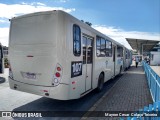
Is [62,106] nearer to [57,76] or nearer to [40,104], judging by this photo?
[40,104]

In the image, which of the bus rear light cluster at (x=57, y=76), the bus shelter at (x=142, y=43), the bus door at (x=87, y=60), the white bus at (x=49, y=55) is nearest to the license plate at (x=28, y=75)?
the white bus at (x=49, y=55)

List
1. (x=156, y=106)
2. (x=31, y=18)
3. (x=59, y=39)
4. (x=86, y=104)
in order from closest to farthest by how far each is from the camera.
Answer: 1. (x=156, y=106)
2. (x=59, y=39)
3. (x=31, y=18)
4. (x=86, y=104)

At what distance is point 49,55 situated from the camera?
16.6 ft

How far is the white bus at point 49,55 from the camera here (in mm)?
4965

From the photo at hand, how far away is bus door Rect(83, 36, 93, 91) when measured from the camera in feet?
20.5

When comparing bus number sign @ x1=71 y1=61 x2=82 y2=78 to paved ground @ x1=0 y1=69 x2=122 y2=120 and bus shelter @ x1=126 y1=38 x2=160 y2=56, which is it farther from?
bus shelter @ x1=126 y1=38 x2=160 y2=56

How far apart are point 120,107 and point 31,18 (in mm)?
4391

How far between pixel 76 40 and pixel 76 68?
91 cm

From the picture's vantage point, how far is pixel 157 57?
3694cm

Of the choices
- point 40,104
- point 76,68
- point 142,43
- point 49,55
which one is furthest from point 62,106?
point 142,43

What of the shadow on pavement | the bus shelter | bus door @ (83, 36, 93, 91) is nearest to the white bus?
bus door @ (83, 36, 93, 91)

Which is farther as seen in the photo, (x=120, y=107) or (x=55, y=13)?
(x=120, y=107)

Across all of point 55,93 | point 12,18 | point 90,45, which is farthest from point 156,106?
point 12,18

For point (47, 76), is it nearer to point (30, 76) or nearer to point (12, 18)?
point (30, 76)
